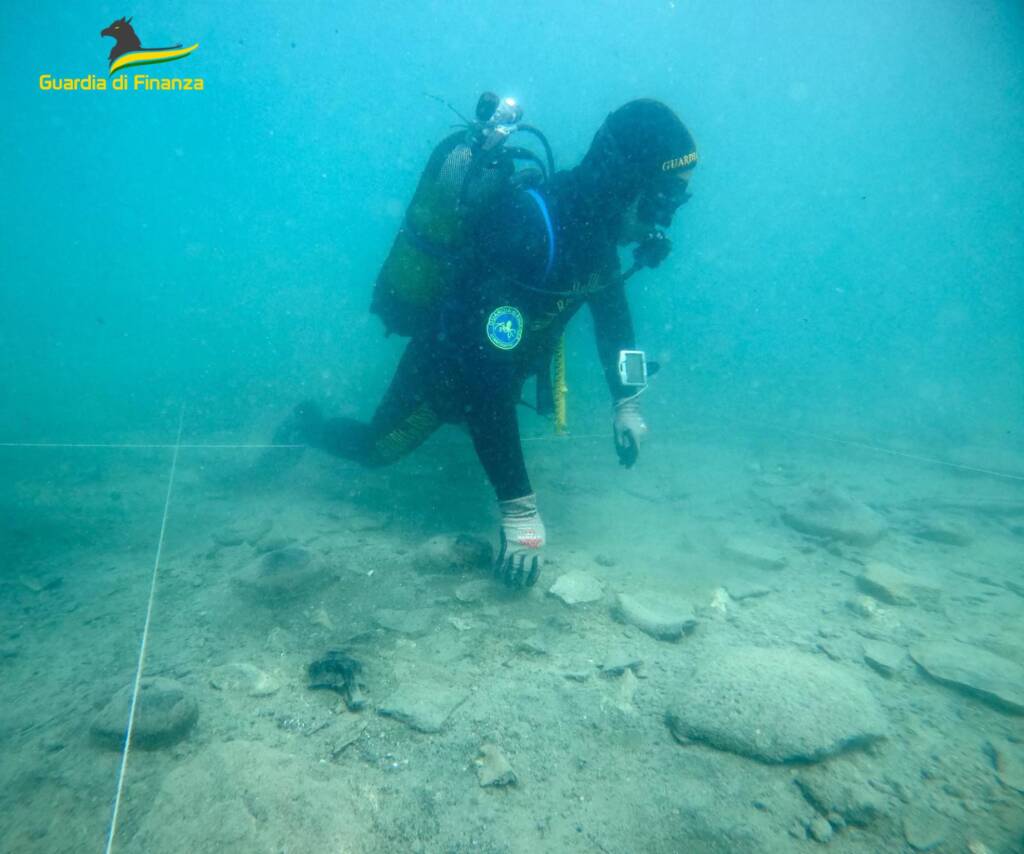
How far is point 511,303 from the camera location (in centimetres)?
308

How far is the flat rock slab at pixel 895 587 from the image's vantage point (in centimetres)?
350

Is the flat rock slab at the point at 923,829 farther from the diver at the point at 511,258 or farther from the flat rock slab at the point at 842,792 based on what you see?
the diver at the point at 511,258

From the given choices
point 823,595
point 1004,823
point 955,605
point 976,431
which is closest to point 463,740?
point 1004,823

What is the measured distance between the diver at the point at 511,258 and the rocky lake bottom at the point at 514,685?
895 mm

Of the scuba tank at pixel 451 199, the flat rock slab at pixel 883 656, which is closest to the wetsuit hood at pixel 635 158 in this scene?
the scuba tank at pixel 451 199

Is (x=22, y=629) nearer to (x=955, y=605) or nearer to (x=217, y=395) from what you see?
(x=955, y=605)

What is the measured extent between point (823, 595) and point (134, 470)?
28.4ft

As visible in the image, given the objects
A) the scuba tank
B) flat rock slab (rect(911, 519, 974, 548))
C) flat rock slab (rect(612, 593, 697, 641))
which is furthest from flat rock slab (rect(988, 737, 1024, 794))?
the scuba tank

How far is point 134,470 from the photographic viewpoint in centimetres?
702

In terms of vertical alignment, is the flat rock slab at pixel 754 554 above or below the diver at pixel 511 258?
below

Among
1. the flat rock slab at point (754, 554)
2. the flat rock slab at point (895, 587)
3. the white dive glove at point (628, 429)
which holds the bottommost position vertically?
the flat rock slab at point (895, 587)

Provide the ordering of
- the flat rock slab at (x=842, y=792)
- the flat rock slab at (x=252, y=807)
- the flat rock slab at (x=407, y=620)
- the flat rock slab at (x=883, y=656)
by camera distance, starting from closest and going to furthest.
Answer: the flat rock slab at (x=252, y=807) → the flat rock slab at (x=842, y=792) → the flat rock slab at (x=883, y=656) → the flat rock slab at (x=407, y=620)

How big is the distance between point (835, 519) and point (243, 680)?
5.15 metres

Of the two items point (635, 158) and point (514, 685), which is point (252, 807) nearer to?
point (514, 685)
